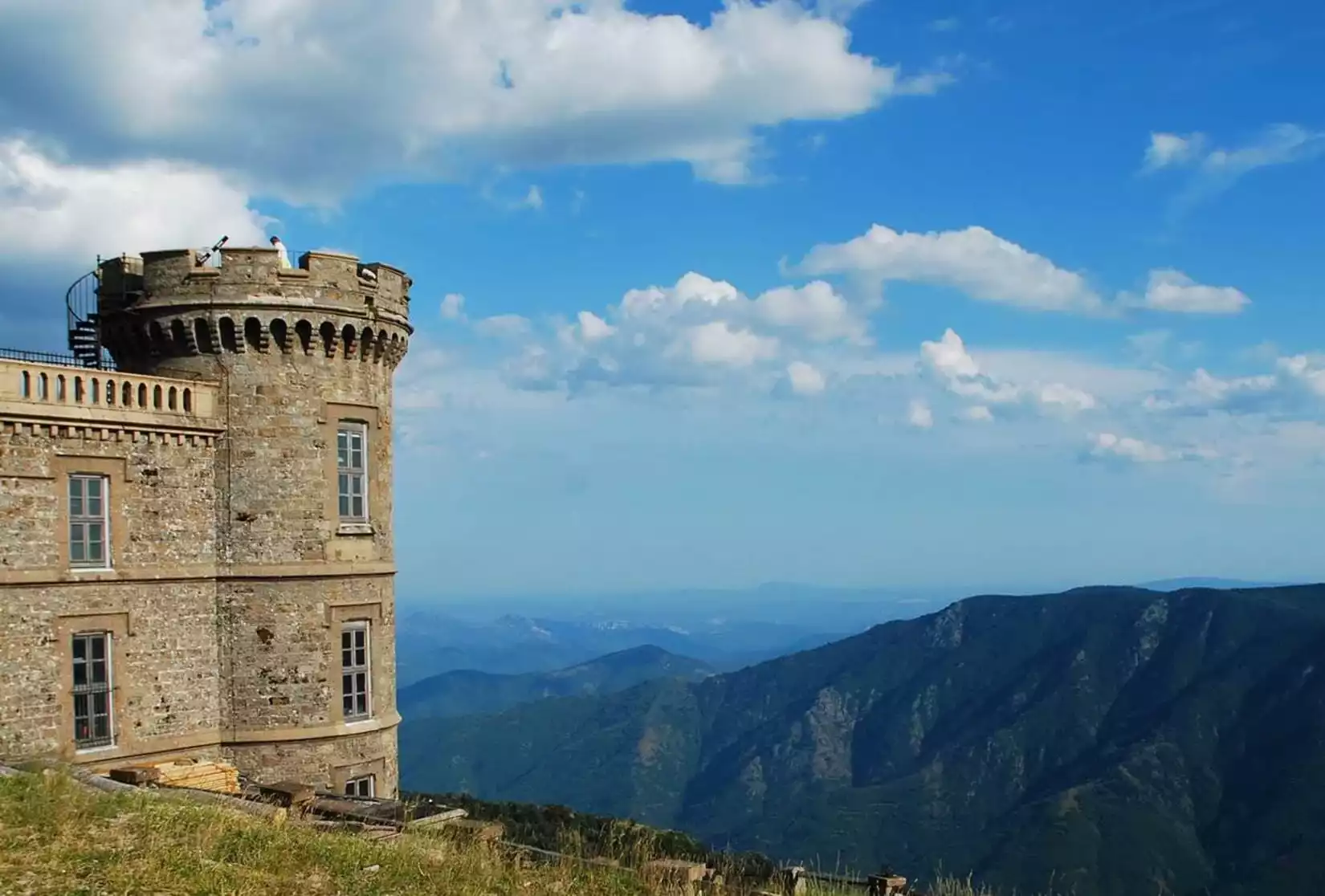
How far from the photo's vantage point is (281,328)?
2484 centimetres

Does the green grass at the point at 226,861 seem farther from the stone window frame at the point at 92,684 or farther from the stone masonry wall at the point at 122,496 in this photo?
the stone masonry wall at the point at 122,496

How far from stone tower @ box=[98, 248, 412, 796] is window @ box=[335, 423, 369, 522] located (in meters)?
0.04

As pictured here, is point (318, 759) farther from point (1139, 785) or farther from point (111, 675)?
point (1139, 785)

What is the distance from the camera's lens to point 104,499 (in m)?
23.0

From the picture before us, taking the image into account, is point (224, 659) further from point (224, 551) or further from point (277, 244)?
point (277, 244)

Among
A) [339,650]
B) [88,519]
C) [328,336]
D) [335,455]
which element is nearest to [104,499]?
[88,519]

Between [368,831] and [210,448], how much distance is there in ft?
36.0

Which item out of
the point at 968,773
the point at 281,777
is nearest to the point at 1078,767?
the point at 968,773

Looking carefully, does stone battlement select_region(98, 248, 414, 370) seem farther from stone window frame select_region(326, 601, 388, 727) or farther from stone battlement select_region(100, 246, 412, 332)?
stone window frame select_region(326, 601, 388, 727)

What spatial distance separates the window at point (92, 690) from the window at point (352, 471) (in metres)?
5.41

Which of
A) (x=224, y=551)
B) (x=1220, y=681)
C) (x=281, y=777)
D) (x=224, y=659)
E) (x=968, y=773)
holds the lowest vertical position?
(x=968, y=773)

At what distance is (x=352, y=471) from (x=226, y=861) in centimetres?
1369

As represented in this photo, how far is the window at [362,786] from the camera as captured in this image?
2552cm

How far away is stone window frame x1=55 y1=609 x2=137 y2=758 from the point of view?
22109 millimetres
